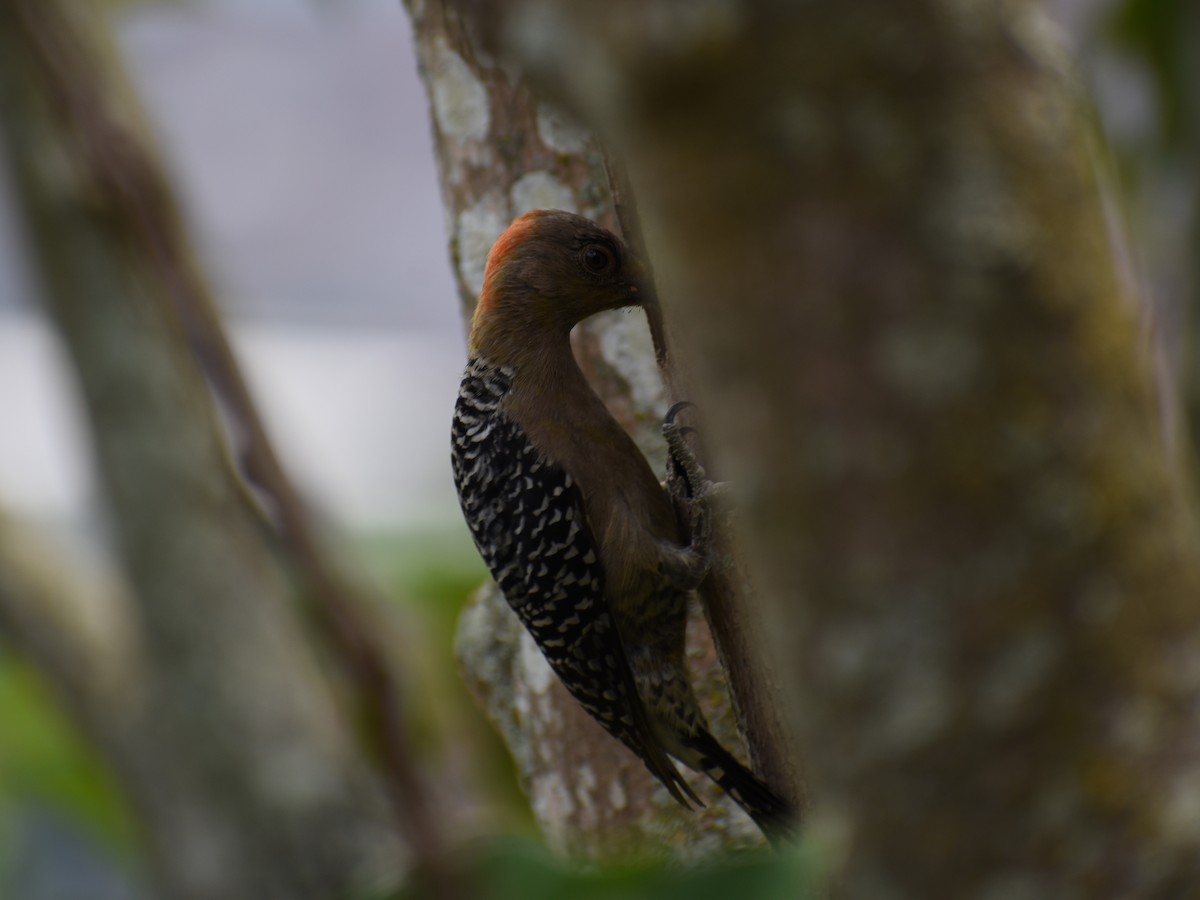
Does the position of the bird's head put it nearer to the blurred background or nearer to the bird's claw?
the bird's claw

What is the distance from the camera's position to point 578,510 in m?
2.33

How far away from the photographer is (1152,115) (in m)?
2.80

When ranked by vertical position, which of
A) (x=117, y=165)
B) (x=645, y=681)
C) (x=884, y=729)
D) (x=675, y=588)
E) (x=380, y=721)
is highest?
(x=117, y=165)

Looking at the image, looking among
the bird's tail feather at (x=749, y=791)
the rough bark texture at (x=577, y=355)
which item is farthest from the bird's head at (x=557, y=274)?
the bird's tail feather at (x=749, y=791)

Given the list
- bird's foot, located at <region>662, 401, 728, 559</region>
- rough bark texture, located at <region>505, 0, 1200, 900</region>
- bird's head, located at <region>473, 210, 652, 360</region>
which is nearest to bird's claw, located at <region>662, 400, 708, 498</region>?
bird's foot, located at <region>662, 401, 728, 559</region>

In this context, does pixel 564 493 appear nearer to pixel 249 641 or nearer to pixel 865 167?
pixel 249 641

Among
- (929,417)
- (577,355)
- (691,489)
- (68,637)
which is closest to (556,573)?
(691,489)

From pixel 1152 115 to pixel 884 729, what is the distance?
2.44 m

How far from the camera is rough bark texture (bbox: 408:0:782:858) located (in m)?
2.49

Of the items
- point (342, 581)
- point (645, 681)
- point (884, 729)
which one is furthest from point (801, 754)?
point (342, 581)

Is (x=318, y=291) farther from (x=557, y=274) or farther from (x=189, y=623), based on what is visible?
(x=557, y=274)

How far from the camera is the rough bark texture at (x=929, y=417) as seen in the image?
725 millimetres

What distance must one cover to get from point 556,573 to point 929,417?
158 centimetres

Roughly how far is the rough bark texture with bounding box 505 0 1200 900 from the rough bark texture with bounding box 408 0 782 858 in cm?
171
